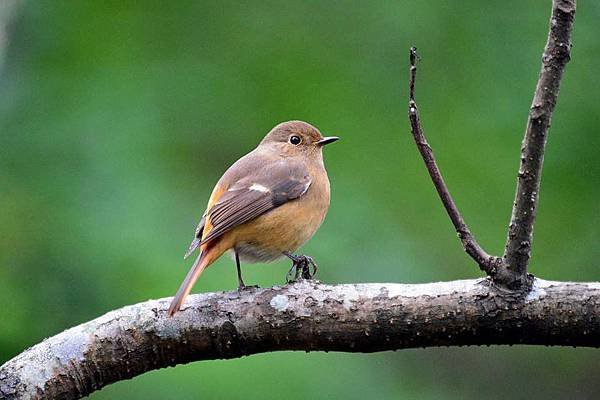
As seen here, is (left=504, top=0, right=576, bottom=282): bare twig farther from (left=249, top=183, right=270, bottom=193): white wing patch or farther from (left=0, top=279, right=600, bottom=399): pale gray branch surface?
(left=249, top=183, right=270, bottom=193): white wing patch

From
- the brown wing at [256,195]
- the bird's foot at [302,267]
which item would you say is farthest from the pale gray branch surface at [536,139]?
the brown wing at [256,195]

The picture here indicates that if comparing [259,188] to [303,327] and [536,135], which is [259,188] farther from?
[536,135]

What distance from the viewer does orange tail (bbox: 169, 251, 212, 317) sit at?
389 cm

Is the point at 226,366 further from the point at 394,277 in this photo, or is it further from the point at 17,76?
the point at 17,76

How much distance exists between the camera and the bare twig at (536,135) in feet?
10.4

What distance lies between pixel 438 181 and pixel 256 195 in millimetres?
1928

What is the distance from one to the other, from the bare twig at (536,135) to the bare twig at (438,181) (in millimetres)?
84

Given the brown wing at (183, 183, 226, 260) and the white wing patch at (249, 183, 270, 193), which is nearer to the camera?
the brown wing at (183, 183, 226, 260)

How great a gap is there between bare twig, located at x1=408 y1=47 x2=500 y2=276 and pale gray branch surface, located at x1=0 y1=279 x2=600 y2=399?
108 mm

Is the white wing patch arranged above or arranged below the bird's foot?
above

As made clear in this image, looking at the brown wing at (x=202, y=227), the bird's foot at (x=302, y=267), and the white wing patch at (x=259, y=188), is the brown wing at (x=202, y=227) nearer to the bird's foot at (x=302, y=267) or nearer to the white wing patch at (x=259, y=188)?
the white wing patch at (x=259, y=188)

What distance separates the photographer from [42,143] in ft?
22.4

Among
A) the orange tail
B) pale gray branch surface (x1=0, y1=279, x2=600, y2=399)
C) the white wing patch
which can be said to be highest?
the white wing patch

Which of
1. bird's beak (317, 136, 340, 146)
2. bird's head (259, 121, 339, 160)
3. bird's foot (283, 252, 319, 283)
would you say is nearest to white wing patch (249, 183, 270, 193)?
bird's foot (283, 252, 319, 283)
